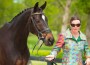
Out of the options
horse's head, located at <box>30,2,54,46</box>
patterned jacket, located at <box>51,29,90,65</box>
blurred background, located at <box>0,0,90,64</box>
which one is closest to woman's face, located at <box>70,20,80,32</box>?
patterned jacket, located at <box>51,29,90,65</box>

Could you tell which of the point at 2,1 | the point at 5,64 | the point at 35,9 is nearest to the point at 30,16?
the point at 35,9

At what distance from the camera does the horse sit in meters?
6.07

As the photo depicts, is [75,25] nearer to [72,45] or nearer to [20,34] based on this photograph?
[72,45]

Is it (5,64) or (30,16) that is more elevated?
(30,16)

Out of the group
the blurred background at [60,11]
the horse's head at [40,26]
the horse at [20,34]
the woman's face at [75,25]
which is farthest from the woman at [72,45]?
the blurred background at [60,11]

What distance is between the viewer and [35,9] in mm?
6203

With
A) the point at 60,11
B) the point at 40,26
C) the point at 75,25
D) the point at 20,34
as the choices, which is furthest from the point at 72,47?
the point at 60,11

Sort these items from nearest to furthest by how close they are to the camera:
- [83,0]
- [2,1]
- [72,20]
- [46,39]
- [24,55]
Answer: [72,20], [46,39], [24,55], [83,0], [2,1]

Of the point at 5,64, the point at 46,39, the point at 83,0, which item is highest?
the point at 83,0

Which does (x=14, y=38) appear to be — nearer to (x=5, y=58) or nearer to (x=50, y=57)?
(x=5, y=58)

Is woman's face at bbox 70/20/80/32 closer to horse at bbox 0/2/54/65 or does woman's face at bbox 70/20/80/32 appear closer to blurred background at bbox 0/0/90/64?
horse at bbox 0/2/54/65

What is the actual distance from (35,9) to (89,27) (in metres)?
15.2

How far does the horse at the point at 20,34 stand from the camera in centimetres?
607

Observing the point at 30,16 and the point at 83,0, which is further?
the point at 83,0
